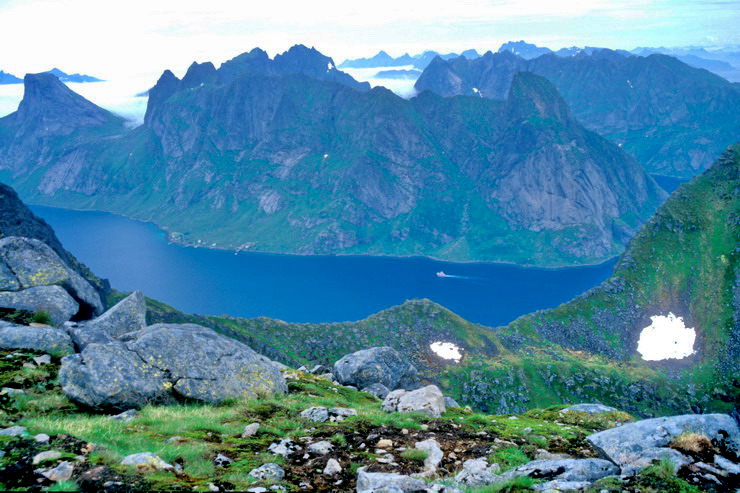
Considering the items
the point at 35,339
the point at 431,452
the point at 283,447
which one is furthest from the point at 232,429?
the point at 35,339

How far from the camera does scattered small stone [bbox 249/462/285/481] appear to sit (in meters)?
14.0

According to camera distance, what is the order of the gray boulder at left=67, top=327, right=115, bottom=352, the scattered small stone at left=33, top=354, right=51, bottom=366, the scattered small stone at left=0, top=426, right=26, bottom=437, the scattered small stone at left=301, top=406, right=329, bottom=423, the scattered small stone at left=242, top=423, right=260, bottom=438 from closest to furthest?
the scattered small stone at left=0, top=426, right=26, bottom=437 → the scattered small stone at left=242, top=423, right=260, bottom=438 → the scattered small stone at left=33, top=354, right=51, bottom=366 → the scattered small stone at left=301, top=406, right=329, bottom=423 → the gray boulder at left=67, top=327, right=115, bottom=352

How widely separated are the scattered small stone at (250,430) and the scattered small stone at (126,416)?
4.45m

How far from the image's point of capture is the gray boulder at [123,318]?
29.4 m

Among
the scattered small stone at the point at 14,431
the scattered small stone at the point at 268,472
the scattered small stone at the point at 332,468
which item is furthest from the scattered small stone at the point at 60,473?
the scattered small stone at the point at 332,468

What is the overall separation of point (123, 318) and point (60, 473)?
21.6m

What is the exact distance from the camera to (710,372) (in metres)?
150

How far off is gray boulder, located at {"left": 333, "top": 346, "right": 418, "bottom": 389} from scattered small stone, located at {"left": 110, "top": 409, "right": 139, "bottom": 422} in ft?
90.7

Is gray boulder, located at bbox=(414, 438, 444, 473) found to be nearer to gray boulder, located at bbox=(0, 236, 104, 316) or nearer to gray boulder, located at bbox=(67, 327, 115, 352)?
gray boulder, located at bbox=(67, 327, 115, 352)

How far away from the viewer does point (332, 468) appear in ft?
50.8

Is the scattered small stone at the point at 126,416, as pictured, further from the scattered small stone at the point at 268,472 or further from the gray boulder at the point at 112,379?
the scattered small stone at the point at 268,472

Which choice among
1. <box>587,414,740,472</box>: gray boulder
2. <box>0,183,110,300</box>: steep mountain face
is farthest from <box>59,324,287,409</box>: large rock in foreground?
<box>0,183,110,300</box>: steep mountain face

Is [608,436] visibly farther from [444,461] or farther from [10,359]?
[10,359]

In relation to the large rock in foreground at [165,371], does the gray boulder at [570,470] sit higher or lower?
higher
